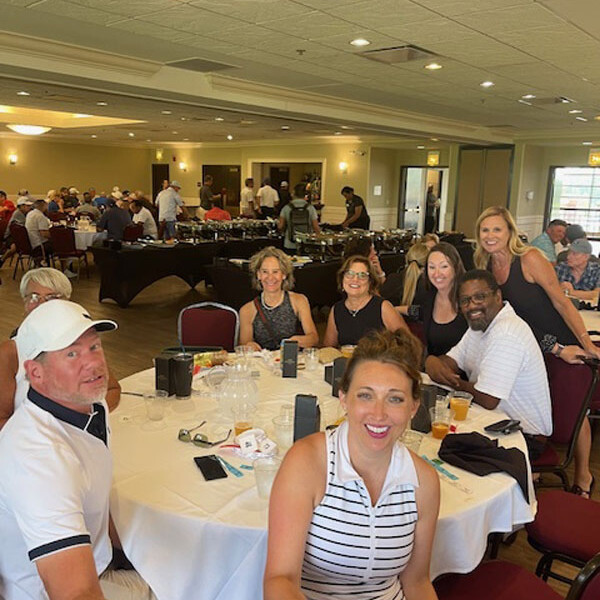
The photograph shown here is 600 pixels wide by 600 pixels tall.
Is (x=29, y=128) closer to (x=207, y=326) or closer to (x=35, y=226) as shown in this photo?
(x=35, y=226)

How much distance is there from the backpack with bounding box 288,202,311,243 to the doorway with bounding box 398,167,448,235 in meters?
7.14

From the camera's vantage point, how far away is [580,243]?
17.8ft

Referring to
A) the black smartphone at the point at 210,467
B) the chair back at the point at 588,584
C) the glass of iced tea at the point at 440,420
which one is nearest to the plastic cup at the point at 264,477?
the black smartphone at the point at 210,467

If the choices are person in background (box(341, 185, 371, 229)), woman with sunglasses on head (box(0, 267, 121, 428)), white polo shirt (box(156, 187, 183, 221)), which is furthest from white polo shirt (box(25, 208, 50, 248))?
woman with sunglasses on head (box(0, 267, 121, 428))

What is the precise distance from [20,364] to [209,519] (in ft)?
3.22

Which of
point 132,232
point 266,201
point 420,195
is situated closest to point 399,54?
point 132,232

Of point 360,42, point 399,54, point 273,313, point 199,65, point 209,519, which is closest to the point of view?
point 209,519

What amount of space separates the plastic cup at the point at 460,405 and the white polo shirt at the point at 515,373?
0.16 metres

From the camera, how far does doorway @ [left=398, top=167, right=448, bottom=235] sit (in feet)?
53.2

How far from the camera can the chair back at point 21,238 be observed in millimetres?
9383

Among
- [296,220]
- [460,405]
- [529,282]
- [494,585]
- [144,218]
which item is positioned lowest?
[494,585]

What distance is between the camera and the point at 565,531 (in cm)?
215

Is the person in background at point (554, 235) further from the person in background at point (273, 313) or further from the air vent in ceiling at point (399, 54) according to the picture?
the person in background at point (273, 313)

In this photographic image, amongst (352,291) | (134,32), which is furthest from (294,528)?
(134,32)
